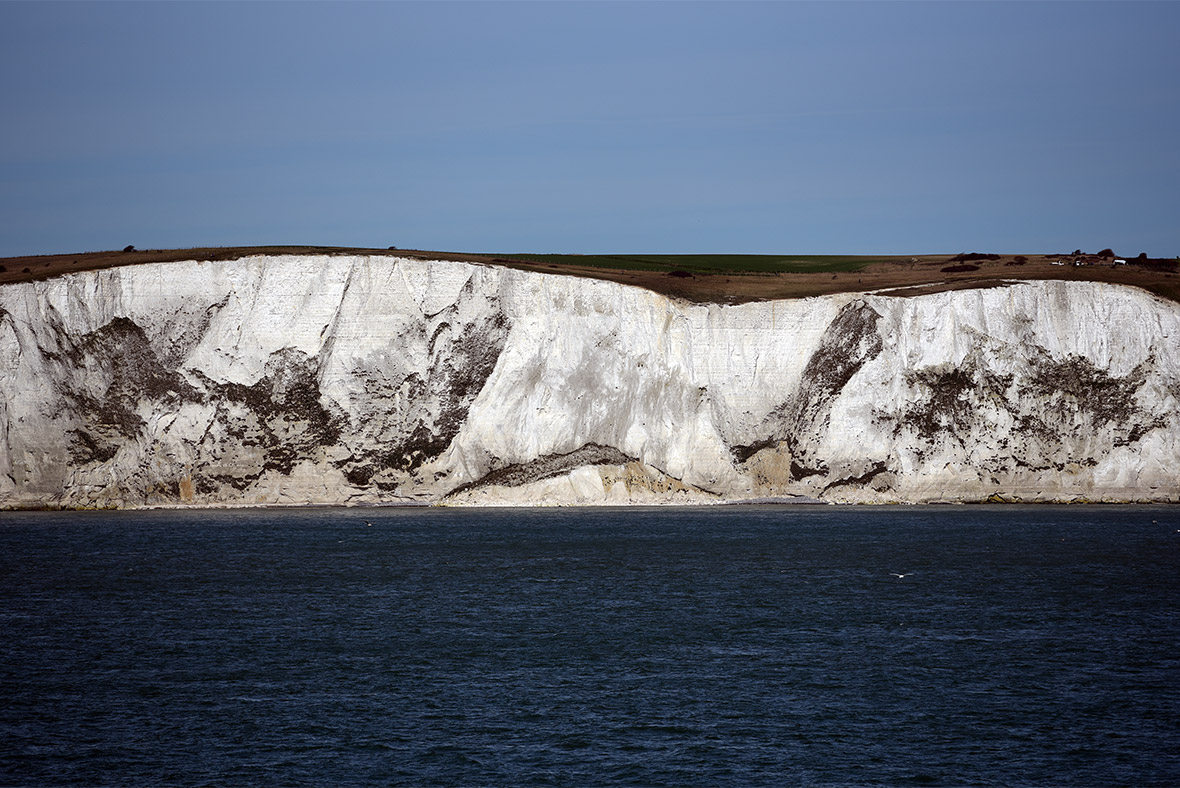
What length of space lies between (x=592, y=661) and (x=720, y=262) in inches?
2331

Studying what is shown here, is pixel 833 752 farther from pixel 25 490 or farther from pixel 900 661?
pixel 25 490

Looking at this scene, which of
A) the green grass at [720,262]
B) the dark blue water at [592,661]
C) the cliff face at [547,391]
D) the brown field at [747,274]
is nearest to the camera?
the dark blue water at [592,661]

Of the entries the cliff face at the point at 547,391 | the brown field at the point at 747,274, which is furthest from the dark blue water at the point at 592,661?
the brown field at the point at 747,274

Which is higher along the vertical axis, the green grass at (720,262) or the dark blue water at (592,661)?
the green grass at (720,262)

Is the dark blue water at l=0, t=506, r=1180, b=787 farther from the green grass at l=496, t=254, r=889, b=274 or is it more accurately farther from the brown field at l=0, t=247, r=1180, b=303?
the green grass at l=496, t=254, r=889, b=274

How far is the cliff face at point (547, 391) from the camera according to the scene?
57.4m

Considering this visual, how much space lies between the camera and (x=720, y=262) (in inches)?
3248

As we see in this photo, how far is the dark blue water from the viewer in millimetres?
18859

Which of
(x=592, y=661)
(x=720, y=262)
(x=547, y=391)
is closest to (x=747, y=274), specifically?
(x=720, y=262)

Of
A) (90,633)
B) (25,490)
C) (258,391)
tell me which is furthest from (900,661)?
(25,490)

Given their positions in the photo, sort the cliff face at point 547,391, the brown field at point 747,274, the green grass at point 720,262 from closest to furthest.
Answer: the cliff face at point 547,391 → the brown field at point 747,274 → the green grass at point 720,262

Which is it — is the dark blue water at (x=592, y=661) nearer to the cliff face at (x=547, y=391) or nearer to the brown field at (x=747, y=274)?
the cliff face at (x=547, y=391)

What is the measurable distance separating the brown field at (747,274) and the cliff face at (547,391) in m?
1.30

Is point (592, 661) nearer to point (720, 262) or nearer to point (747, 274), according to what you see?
point (747, 274)
